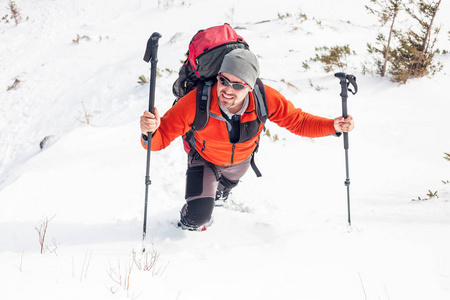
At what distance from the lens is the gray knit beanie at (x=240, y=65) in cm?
266

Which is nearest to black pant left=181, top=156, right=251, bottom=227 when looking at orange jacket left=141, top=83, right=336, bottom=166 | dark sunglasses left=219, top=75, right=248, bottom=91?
orange jacket left=141, top=83, right=336, bottom=166

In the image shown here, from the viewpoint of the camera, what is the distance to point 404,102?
6.86m

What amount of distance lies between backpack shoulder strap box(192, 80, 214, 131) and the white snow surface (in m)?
1.19

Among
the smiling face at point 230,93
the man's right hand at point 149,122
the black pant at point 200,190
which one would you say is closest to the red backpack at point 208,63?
the smiling face at point 230,93

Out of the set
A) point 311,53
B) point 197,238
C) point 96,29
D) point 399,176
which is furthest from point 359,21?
point 197,238

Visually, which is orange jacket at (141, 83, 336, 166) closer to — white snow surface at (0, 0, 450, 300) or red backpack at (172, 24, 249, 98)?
red backpack at (172, 24, 249, 98)

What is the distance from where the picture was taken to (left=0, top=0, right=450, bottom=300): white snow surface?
249 centimetres

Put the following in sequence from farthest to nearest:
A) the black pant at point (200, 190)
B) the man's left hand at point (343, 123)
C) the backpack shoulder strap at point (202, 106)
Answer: the black pant at point (200, 190) < the man's left hand at point (343, 123) < the backpack shoulder strap at point (202, 106)

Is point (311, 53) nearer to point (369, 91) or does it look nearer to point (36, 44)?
point (369, 91)

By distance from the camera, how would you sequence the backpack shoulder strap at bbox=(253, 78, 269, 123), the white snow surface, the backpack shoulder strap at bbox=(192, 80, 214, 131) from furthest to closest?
the backpack shoulder strap at bbox=(253, 78, 269, 123), the backpack shoulder strap at bbox=(192, 80, 214, 131), the white snow surface

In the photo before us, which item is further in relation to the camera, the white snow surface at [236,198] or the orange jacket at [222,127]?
the orange jacket at [222,127]

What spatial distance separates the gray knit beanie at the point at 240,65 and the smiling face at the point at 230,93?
0.16 feet

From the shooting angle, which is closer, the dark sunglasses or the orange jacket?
the dark sunglasses

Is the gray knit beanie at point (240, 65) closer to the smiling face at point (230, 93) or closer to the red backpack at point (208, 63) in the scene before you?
the smiling face at point (230, 93)
